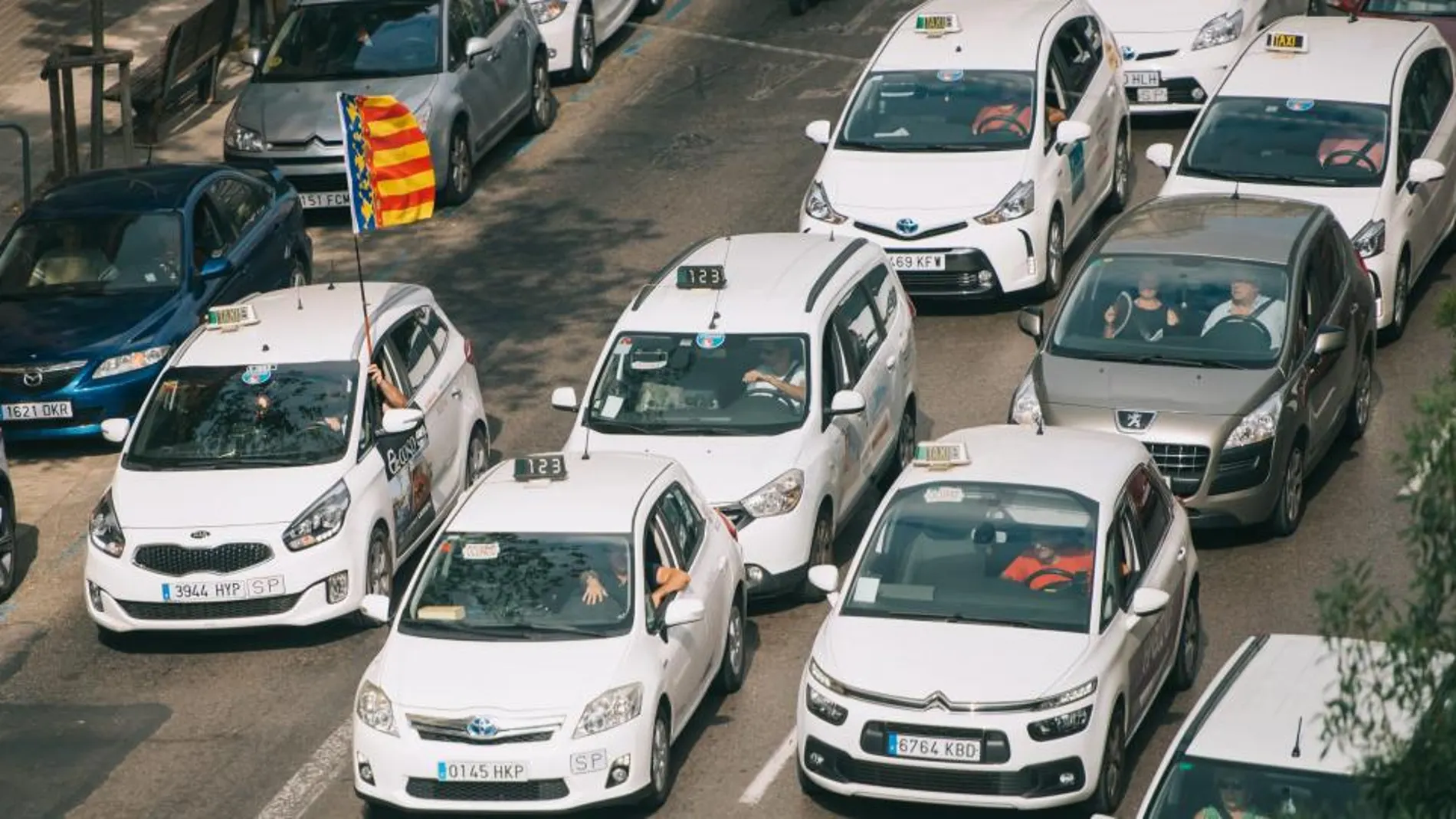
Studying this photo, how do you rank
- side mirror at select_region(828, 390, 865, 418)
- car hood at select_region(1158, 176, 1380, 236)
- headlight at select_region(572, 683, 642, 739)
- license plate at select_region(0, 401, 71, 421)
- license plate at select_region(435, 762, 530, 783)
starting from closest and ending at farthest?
license plate at select_region(435, 762, 530, 783), headlight at select_region(572, 683, 642, 739), side mirror at select_region(828, 390, 865, 418), license plate at select_region(0, 401, 71, 421), car hood at select_region(1158, 176, 1380, 236)

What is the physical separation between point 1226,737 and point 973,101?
11.7m

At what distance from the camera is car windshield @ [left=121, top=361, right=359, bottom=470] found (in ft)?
54.6

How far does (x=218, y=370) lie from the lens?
17250 mm

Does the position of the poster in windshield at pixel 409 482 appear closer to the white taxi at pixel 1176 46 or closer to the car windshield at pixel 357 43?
the car windshield at pixel 357 43

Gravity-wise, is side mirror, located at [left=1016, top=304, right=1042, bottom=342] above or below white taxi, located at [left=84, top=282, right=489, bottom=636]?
above

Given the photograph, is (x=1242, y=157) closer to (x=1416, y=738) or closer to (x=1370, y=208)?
(x=1370, y=208)

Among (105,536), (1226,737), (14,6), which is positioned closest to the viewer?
(1226,737)

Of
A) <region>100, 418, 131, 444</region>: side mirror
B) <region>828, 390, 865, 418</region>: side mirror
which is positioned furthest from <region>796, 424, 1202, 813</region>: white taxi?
<region>100, 418, 131, 444</region>: side mirror

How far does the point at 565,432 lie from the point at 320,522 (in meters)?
3.69

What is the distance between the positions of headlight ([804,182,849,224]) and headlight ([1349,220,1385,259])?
395 cm

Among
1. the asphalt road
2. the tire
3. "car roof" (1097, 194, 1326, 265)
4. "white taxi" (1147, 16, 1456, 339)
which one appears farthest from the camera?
"white taxi" (1147, 16, 1456, 339)

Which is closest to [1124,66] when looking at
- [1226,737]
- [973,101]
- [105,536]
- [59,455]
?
[973,101]

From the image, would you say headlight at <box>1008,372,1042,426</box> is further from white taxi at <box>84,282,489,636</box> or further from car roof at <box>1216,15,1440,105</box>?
car roof at <box>1216,15,1440,105</box>

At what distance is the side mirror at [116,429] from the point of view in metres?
17.1
